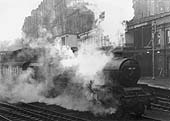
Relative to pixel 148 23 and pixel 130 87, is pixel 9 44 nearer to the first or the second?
pixel 148 23

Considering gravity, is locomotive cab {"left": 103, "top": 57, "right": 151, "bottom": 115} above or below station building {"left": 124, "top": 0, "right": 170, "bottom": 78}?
below

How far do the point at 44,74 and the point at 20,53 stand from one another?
13.8 ft

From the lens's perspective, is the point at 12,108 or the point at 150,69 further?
the point at 150,69

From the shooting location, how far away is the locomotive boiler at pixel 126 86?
10.2m

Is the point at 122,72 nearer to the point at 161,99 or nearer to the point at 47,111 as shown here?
the point at 47,111

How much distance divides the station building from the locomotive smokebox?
1289 cm

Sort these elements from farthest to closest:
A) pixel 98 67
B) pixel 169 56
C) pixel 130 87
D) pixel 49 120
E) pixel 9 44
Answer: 1. pixel 9 44
2. pixel 169 56
3. pixel 98 67
4. pixel 130 87
5. pixel 49 120

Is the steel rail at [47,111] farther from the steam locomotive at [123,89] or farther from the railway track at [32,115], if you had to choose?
the steam locomotive at [123,89]

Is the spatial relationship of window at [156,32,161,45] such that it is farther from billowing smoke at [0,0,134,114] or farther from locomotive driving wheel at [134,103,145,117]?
locomotive driving wheel at [134,103,145,117]

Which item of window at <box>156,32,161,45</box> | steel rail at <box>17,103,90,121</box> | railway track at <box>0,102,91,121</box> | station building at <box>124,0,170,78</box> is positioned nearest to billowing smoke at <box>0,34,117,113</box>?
steel rail at <box>17,103,90,121</box>

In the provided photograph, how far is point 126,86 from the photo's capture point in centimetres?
1076

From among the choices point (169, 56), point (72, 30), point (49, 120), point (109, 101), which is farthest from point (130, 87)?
point (72, 30)

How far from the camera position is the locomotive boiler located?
10.2 m

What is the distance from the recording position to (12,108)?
13.2 m
